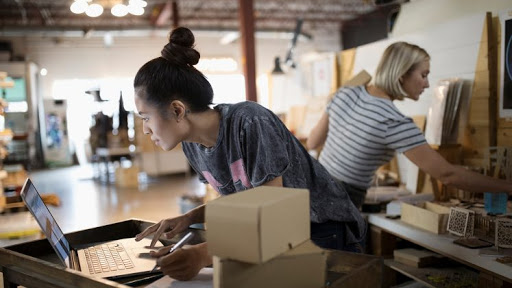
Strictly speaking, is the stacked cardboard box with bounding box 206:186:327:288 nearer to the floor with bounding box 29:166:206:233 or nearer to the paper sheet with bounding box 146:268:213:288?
the paper sheet with bounding box 146:268:213:288

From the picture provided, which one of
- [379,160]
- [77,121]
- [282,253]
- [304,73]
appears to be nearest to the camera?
[282,253]

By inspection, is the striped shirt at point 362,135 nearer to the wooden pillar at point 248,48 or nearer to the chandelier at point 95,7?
the chandelier at point 95,7

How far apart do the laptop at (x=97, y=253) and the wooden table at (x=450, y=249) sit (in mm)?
1143

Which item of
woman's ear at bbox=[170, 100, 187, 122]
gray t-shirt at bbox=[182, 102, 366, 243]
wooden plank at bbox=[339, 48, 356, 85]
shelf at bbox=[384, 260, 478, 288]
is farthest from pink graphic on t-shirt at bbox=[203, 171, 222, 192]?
wooden plank at bbox=[339, 48, 356, 85]

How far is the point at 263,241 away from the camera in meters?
0.90

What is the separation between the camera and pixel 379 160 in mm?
2180

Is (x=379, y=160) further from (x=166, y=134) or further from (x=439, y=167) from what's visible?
(x=166, y=134)

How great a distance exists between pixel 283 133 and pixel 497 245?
1004mm

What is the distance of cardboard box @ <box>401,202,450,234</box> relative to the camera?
207 cm

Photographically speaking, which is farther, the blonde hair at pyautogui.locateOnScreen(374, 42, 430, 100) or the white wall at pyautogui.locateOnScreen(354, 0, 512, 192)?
the white wall at pyautogui.locateOnScreen(354, 0, 512, 192)

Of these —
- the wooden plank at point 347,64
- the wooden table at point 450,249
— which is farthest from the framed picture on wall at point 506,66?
the wooden plank at point 347,64

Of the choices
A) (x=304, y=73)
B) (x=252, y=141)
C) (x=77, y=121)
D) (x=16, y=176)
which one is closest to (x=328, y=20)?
(x=77, y=121)

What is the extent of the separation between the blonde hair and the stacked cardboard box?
1.36 metres

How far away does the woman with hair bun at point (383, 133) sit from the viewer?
6.50 ft
